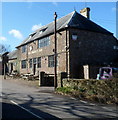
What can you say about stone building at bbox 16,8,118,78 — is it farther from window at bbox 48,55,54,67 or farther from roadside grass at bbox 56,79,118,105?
roadside grass at bbox 56,79,118,105

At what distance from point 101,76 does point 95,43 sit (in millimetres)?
10903

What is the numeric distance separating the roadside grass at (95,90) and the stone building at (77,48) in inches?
357

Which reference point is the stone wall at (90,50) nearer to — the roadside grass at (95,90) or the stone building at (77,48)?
the stone building at (77,48)

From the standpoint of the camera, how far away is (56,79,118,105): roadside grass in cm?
1272

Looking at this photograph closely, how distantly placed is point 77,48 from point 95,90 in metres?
13.3

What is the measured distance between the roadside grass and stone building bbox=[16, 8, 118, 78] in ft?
29.8

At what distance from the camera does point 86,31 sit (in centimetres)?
2795

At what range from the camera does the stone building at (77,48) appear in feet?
85.6

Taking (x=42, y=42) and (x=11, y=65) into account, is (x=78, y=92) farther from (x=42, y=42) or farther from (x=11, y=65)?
(x=11, y=65)

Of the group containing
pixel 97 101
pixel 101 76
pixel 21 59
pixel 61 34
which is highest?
pixel 61 34

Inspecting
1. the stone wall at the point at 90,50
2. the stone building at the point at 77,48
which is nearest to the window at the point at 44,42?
the stone building at the point at 77,48

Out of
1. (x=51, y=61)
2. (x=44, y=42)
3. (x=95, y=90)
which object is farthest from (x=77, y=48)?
(x=95, y=90)

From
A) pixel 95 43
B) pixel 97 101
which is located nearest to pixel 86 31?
pixel 95 43

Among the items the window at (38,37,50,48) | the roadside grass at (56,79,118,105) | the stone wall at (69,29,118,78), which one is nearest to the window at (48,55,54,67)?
the window at (38,37,50,48)
